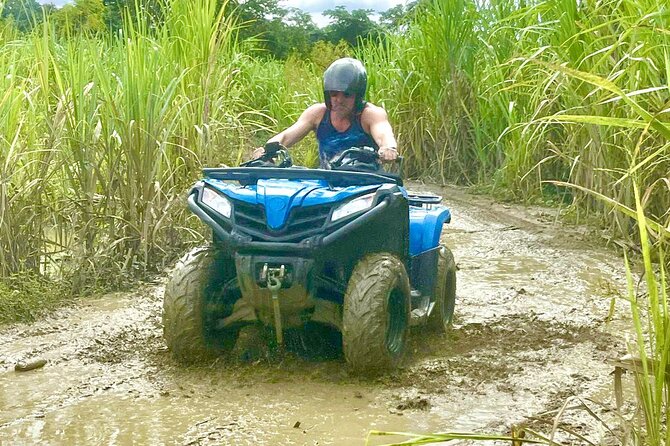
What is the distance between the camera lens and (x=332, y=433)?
11.2 ft

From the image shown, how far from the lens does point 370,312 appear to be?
3.91 meters

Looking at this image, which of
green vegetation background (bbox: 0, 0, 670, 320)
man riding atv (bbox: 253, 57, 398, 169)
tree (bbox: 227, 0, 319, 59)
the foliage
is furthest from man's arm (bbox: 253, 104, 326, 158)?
tree (bbox: 227, 0, 319, 59)

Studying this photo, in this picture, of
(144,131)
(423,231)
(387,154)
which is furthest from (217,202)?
(144,131)

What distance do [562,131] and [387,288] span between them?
4.99 metres

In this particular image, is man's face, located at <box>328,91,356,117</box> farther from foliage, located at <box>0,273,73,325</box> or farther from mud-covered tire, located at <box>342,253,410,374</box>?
foliage, located at <box>0,273,73,325</box>

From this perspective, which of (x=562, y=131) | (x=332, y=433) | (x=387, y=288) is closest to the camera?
(x=332, y=433)

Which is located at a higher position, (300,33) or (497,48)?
(300,33)

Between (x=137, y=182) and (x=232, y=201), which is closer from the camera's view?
(x=232, y=201)

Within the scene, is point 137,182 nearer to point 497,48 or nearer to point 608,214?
point 608,214

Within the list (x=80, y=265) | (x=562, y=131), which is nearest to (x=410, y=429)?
(x=80, y=265)

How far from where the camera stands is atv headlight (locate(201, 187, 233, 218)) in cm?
404

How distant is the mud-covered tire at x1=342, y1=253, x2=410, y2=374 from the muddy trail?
12cm

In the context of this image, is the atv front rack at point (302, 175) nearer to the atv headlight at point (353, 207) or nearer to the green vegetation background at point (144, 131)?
the atv headlight at point (353, 207)

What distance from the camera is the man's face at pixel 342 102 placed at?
5.04 m
